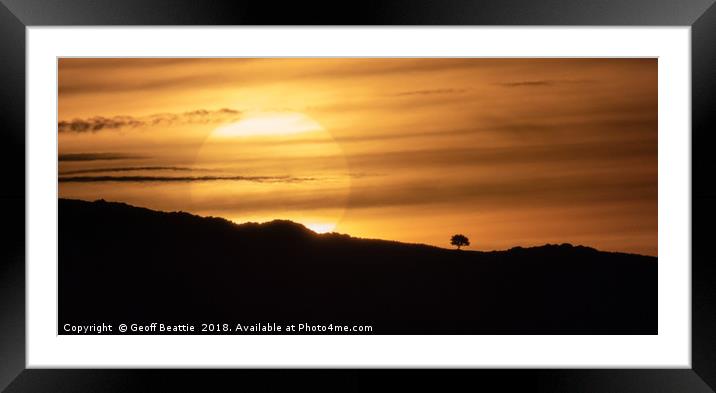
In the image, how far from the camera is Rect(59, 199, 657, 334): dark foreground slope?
112 inches

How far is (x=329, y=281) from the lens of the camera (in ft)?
9.47

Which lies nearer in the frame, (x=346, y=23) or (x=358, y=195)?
(x=346, y=23)

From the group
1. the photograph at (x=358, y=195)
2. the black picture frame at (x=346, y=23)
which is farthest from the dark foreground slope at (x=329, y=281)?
the black picture frame at (x=346, y=23)

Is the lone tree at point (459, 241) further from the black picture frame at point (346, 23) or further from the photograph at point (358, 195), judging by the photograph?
A: the black picture frame at point (346, 23)

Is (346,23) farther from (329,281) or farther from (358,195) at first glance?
(329,281)

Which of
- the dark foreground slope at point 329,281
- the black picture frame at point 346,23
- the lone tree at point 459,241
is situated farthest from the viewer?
the lone tree at point 459,241

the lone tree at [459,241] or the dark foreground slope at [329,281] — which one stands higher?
the lone tree at [459,241]

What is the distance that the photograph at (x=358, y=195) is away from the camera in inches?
112

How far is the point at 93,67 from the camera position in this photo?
9.36 ft

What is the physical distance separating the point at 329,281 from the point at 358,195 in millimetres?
310

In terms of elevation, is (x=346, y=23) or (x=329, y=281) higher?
(x=346, y=23)

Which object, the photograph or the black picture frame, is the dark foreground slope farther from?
the black picture frame

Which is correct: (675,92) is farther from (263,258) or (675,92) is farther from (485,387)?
(263,258)

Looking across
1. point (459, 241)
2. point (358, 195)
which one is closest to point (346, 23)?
point (358, 195)
